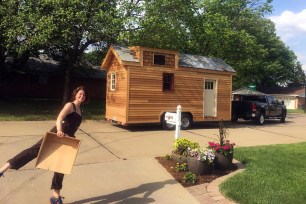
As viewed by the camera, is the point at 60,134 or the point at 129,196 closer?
the point at 60,134

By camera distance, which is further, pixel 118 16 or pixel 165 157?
pixel 118 16

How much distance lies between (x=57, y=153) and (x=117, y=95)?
10.7 m

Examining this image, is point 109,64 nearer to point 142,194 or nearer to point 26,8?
point 26,8

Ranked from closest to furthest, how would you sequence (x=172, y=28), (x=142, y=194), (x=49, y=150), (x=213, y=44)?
(x=49, y=150)
(x=142, y=194)
(x=172, y=28)
(x=213, y=44)

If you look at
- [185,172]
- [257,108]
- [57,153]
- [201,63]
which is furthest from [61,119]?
[257,108]

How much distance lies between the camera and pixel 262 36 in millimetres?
52469

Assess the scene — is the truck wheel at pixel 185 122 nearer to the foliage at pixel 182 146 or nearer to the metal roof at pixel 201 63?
the metal roof at pixel 201 63

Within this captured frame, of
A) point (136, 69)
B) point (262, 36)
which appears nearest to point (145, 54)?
point (136, 69)

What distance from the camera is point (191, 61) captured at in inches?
685

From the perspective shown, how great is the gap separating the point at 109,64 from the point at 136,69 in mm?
2749

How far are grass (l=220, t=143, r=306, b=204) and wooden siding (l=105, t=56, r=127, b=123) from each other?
244 inches

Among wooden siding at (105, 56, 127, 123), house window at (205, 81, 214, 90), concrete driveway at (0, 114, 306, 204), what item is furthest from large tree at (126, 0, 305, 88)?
concrete driveway at (0, 114, 306, 204)

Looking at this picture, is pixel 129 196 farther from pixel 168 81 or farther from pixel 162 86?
pixel 168 81

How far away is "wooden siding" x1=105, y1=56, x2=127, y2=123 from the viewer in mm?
14961
